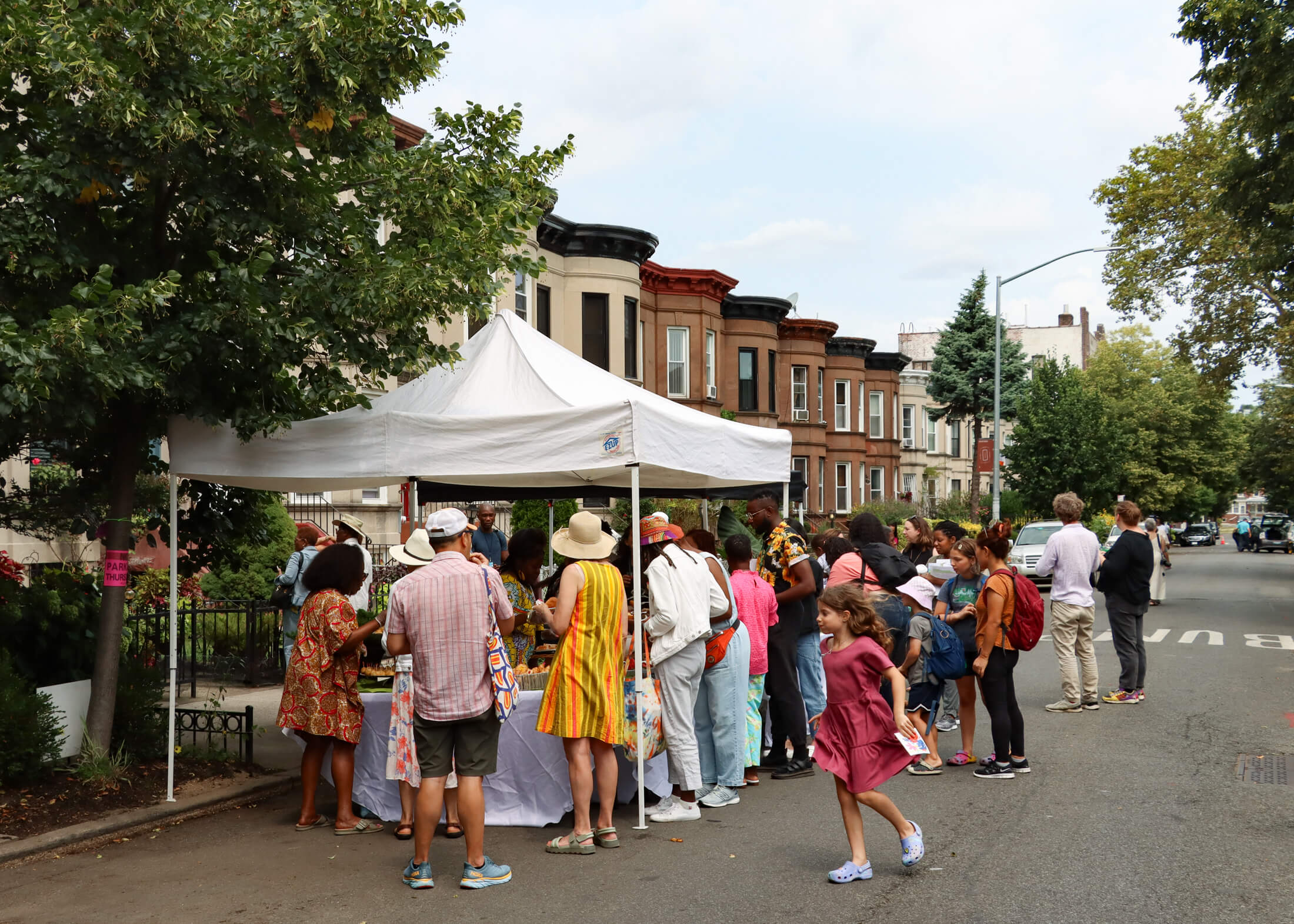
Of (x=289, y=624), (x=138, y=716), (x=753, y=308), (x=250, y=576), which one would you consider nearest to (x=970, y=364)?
(x=753, y=308)

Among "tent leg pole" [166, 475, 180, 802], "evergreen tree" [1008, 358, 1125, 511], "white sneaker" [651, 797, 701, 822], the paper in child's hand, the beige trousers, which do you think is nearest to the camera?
the paper in child's hand

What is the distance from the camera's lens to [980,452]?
35.9 metres

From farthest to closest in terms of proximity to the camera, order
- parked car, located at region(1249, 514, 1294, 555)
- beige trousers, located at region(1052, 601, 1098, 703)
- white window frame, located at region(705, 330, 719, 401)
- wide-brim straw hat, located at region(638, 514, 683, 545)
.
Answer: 1. parked car, located at region(1249, 514, 1294, 555)
2. white window frame, located at region(705, 330, 719, 401)
3. beige trousers, located at region(1052, 601, 1098, 703)
4. wide-brim straw hat, located at region(638, 514, 683, 545)

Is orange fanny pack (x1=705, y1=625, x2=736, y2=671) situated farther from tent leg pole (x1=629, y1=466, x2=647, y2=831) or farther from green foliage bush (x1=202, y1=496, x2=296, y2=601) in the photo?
green foliage bush (x1=202, y1=496, x2=296, y2=601)

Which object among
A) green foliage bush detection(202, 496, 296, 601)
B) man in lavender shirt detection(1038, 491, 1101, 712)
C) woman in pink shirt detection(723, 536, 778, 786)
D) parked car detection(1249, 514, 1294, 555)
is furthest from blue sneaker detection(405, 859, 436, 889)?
parked car detection(1249, 514, 1294, 555)

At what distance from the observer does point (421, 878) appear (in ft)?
19.3

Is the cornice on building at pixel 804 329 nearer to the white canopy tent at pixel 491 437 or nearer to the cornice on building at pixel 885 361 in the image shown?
the cornice on building at pixel 885 361

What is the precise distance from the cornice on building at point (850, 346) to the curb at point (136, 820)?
40929 mm

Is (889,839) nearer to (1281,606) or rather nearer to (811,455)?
(1281,606)

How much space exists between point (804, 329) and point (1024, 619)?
3641 centimetres

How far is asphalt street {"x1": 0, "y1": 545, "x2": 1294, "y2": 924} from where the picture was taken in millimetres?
5531

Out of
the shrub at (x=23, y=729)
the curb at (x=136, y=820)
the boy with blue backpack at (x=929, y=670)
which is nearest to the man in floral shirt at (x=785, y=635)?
the boy with blue backpack at (x=929, y=670)

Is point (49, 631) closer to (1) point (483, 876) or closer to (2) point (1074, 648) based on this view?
(1) point (483, 876)

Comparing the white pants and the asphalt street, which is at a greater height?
the white pants
